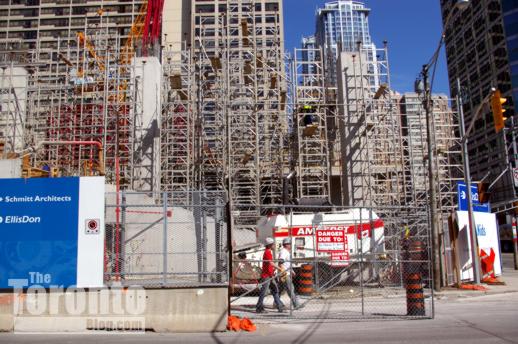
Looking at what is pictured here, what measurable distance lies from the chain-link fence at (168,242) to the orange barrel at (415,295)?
4.43 meters

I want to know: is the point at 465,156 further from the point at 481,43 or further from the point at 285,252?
the point at 481,43

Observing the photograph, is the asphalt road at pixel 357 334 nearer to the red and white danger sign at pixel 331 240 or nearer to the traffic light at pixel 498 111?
the red and white danger sign at pixel 331 240

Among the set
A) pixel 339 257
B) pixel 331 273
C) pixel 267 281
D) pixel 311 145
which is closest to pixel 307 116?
pixel 311 145

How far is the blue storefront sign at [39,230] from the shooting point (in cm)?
1069

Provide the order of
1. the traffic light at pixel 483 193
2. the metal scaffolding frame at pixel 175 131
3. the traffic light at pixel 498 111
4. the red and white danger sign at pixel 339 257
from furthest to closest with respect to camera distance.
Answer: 1. the metal scaffolding frame at pixel 175 131
2. the traffic light at pixel 483 193
3. the traffic light at pixel 498 111
4. the red and white danger sign at pixel 339 257

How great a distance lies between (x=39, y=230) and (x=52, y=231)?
27 centimetres

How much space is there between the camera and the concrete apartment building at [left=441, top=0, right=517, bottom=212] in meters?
64.6

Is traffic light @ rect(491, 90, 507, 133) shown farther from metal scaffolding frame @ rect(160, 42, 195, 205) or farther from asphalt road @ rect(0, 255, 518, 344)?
metal scaffolding frame @ rect(160, 42, 195, 205)

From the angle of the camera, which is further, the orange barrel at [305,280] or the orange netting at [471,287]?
the orange netting at [471,287]

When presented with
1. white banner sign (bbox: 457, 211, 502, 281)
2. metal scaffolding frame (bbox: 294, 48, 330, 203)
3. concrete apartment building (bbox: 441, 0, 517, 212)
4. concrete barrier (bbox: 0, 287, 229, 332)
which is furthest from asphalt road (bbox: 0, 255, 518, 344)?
concrete apartment building (bbox: 441, 0, 517, 212)

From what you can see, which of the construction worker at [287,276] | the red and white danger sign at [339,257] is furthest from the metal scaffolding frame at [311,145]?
the construction worker at [287,276]

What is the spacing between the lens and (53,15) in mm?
92375

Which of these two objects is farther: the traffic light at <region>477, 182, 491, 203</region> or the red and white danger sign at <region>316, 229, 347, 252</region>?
the traffic light at <region>477, 182, 491, 203</region>

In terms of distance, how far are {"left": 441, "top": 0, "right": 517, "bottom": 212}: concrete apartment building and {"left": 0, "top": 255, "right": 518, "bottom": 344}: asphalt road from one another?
5458cm
